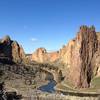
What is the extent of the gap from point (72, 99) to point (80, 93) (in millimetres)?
26364

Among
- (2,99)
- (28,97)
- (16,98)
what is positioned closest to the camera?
(2,99)

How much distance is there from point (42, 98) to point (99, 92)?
1180 inches

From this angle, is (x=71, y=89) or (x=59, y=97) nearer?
(x=59, y=97)

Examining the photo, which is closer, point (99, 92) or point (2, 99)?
point (2, 99)

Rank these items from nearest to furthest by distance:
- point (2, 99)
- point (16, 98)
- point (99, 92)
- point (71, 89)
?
1. point (2, 99)
2. point (16, 98)
3. point (99, 92)
4. point (71, 89)

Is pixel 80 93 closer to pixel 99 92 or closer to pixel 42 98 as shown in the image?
pixel 99 92

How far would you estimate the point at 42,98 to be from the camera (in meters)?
156

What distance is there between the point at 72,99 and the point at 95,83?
163 feet

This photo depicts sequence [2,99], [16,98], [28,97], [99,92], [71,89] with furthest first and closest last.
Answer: [71,89] < [99,92] < [28,97] < [16,98] < [2,99]

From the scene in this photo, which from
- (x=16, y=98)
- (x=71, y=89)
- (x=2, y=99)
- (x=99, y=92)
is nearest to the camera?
(x=2, y=99)

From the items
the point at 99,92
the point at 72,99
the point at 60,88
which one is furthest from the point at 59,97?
the point at 60,88

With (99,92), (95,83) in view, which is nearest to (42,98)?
(99,92)

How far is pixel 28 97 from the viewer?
148 m

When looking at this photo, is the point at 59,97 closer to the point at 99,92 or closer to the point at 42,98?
the point at 42,98
